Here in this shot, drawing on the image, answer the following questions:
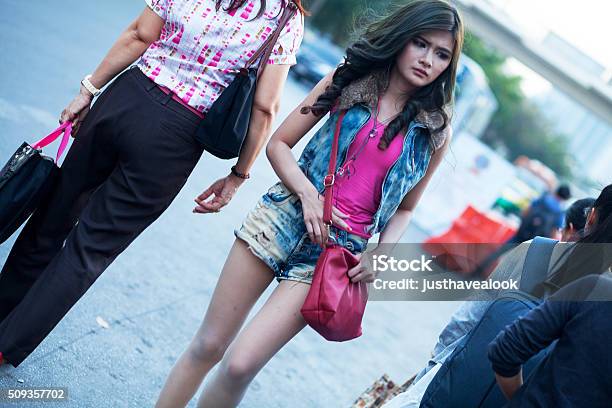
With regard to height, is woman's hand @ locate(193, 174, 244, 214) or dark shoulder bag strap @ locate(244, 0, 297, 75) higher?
dark shoulder bag strap @ locate(244, 0, 297, 75)

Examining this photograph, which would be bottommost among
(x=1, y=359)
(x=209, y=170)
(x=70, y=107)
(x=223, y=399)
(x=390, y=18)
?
(x=209, y=170)

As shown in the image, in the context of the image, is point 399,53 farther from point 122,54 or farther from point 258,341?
point 258,341

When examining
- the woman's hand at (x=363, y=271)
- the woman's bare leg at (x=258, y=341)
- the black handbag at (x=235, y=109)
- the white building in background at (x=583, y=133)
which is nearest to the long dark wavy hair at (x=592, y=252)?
the woman's hand at (x=363, y=271)

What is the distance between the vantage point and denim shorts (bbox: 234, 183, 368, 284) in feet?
→ 8.87

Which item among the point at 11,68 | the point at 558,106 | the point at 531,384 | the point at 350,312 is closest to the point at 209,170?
the point at 11,68

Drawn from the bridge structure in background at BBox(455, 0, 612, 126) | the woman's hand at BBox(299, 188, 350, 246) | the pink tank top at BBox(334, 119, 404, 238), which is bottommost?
the woman's hand at BBox(299, 188, 350, 246)

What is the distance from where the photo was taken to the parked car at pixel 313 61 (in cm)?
2228

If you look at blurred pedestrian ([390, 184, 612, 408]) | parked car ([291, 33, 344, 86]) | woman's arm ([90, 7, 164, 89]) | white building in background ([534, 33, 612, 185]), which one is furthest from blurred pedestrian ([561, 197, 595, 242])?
white building in background ([534, 33, 612, 185])

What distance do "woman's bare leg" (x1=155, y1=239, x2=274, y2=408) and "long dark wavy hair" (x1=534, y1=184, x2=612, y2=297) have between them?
1102 mm

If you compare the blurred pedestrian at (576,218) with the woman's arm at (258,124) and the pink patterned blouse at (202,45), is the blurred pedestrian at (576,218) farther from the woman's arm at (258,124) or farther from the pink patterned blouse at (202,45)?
the pink patterned blouse at (202,45)

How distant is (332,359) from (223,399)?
2.45 meters

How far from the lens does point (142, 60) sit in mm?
2812

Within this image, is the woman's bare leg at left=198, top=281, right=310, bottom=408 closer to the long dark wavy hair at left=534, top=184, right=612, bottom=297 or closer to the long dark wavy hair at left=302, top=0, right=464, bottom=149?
the long dark wavy hair at left=302, top=0, right=464, bottom=149

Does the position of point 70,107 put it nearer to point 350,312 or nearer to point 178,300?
point 350,312
